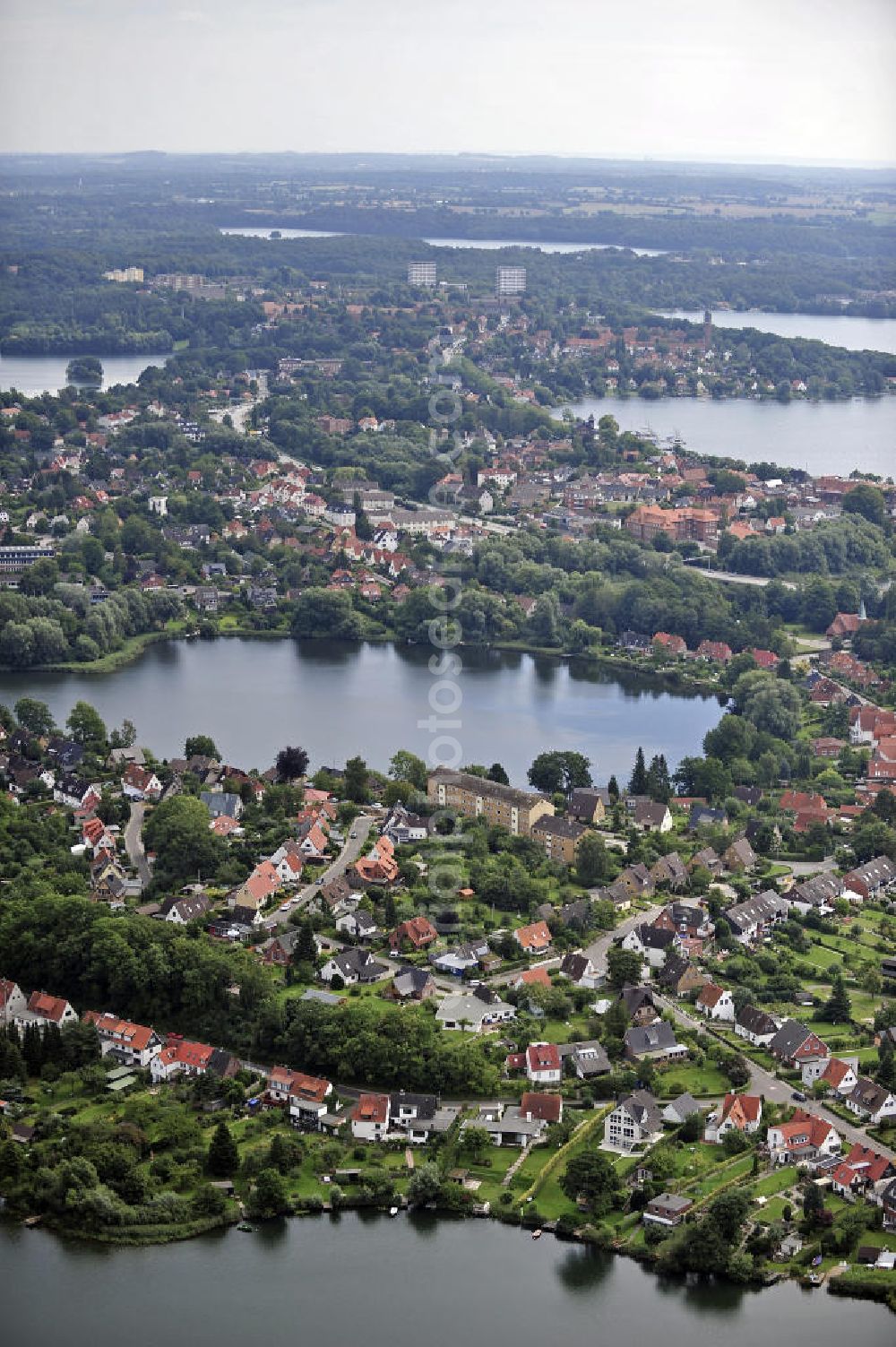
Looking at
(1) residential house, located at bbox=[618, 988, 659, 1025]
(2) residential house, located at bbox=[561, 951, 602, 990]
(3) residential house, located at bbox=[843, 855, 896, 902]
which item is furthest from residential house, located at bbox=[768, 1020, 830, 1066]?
(3) residential house, located at bbox=[843, 855, 896, 902]

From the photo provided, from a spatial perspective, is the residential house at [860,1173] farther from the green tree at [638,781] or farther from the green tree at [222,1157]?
the green tree at [638,781]

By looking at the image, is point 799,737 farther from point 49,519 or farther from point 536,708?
point 49,519

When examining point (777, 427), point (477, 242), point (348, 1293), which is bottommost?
point (348, 1293)

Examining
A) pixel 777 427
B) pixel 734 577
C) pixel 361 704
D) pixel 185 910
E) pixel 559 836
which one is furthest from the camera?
pixel 777 427

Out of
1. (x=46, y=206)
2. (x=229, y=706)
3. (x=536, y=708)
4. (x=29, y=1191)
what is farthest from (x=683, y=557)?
(x=46, y=206)

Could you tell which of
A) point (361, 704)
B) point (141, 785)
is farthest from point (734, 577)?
point (141, 785)

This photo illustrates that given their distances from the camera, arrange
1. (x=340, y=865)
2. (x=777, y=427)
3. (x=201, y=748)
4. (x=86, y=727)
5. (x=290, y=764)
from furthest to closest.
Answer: (x=777, y=427)
(x=86, y=727)
(x=201, y=748)
(x=290, y=764)
(x=340, y=865)

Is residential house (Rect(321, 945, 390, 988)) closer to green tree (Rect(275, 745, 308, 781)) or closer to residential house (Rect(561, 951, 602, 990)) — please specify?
residential house (Rect(561, 951, 602, 990))

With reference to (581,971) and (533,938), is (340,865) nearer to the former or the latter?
(533,938)
